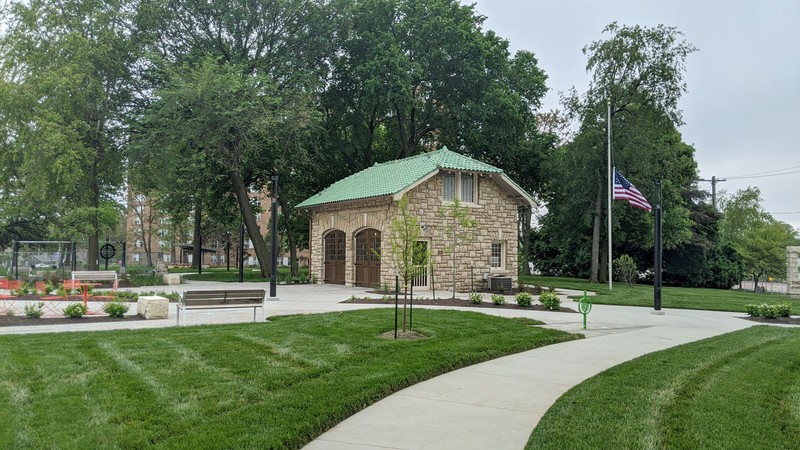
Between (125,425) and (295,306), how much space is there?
11.1m

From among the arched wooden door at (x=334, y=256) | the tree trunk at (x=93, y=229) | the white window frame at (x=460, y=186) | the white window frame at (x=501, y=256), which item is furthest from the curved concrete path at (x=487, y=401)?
the tree trunk at (x=93, y=229)

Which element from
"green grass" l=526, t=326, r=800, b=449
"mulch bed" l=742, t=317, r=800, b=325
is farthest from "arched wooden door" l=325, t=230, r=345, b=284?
"green grass" l=526, t=326, r=800, b=449

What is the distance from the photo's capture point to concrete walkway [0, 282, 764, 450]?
499 cm

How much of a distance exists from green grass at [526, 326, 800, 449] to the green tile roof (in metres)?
14.4

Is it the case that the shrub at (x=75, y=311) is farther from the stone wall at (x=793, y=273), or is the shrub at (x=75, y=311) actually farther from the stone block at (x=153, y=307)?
the stone wall at (x=793, y=273)

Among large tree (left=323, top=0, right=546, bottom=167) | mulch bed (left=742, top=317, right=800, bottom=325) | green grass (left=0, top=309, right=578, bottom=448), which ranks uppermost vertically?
large tree (left=323, top=0, right=546, bottom=167)

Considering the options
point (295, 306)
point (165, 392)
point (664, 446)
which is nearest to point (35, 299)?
point (295, 306)

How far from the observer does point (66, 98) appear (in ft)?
90.9

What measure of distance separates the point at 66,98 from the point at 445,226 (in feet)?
63.7

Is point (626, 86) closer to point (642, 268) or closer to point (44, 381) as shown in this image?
point (642, 268)

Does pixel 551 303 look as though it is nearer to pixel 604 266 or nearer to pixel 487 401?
pixel 487 401

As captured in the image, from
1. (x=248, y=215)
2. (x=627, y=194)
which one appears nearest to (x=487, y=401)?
(x=627, y=194)

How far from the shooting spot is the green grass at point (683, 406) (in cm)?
493

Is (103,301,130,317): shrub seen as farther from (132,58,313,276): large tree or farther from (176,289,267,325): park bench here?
(132,58,313,276): large tree
